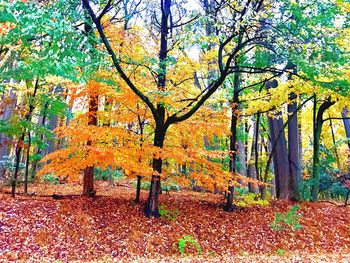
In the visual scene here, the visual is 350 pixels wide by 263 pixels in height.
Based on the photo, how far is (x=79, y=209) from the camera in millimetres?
7953

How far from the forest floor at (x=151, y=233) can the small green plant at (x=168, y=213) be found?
124 mm

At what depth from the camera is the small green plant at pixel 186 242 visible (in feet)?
23.2

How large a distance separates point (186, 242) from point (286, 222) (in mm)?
3416

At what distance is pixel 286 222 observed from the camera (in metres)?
8.93

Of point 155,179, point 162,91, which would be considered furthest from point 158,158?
point 162,91

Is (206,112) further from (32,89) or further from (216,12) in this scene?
(32,89)

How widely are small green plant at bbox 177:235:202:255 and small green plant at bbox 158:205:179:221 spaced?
86 cm

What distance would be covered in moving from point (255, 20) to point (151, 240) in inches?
215

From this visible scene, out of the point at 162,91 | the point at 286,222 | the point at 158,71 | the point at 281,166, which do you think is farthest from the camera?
the point at 281,166

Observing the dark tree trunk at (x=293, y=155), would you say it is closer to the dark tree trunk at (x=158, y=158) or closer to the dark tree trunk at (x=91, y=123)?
the dark tree trunk at (x=158, y=158)

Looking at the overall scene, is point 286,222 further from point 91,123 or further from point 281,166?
point 91,123

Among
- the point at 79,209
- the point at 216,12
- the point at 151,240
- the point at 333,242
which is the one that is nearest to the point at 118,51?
the point at 216,12

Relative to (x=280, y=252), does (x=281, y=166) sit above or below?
above

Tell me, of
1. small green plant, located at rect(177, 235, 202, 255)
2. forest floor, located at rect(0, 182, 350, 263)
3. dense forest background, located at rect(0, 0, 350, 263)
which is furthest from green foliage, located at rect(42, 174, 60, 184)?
small green plant, located at rect(177, 235, 202, 255)
